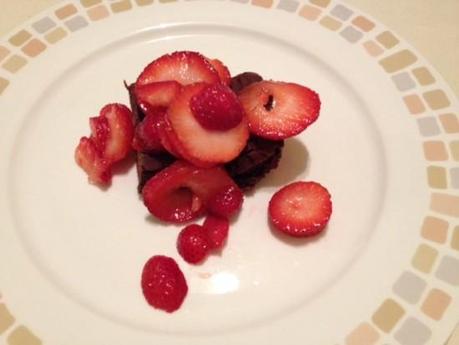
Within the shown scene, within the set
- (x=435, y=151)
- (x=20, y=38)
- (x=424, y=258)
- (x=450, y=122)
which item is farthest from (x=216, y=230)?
(x=20, y=38)

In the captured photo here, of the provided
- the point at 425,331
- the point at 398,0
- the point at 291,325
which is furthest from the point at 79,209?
the point at 398,0

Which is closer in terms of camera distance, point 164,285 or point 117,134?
point 164,285

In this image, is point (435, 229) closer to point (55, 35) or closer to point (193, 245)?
point (193, 245)

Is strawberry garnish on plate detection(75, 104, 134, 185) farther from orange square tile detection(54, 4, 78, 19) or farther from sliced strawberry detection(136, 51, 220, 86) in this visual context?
orange square tile detection(54, 4, 78, 19)

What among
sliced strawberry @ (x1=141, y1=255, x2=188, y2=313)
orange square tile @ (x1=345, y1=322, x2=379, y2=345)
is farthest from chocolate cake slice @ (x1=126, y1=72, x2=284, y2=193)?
orange square tile @ (x1=345, y1=322, x2=379, y2=345)

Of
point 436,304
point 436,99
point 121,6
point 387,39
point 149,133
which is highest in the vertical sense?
point 121,6

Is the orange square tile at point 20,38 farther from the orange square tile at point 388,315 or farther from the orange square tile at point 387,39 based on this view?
the orange square tile at point 388,315
